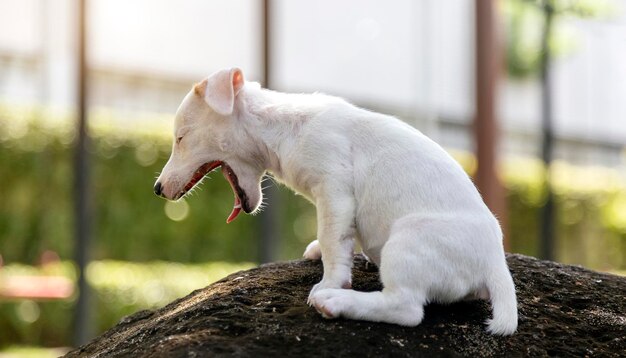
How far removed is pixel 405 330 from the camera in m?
4.14

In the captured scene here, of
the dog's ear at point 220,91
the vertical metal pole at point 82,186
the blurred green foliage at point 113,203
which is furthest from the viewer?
the blurred green foliage at point 113,203

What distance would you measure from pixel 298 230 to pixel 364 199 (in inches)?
413

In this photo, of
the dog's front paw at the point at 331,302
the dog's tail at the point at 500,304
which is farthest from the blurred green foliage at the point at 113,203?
the dog's tail at the point at 500,304

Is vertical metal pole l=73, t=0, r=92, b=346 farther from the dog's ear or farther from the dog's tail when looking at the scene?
the dog's tail

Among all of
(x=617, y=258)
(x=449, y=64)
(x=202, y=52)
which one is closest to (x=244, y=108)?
(x=202, y=52)

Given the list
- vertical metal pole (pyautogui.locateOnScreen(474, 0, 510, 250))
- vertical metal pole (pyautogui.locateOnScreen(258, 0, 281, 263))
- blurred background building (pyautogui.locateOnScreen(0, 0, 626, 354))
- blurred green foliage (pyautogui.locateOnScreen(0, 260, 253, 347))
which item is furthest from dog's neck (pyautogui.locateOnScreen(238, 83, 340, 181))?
blurred green foliage (pyautogui.locateOnScreen(0, 260, 253, 347))

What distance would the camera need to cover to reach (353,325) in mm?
4129

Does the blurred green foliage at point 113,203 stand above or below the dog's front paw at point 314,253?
below

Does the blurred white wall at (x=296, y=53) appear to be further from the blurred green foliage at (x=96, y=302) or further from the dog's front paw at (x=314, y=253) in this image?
the dog's front paw at (x=314, y=253)

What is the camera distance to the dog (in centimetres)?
410

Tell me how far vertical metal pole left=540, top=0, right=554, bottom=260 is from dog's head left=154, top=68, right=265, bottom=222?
27.7 ft

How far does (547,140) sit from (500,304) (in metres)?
9.03

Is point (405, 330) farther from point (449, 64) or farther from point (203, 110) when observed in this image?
point (449, 64)

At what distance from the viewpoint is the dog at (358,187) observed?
4098 mm
